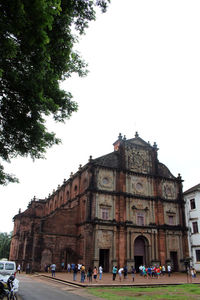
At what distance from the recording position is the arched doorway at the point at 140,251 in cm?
3409

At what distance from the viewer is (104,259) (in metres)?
32.4

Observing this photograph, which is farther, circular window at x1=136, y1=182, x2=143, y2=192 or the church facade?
circular window at x1=136, y1=182, x2=143, y2=192

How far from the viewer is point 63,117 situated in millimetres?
11117

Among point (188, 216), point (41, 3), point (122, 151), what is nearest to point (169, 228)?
point (188, 216)

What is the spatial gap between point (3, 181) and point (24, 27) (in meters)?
9.91

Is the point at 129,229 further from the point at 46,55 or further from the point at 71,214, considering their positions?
the point at 46,55

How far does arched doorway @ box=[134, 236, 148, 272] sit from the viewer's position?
34.1m

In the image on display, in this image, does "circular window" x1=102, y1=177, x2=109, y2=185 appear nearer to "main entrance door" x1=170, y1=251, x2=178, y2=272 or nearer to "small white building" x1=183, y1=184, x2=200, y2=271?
"small white building" x1=183, y1=184, x2=200, y2=271

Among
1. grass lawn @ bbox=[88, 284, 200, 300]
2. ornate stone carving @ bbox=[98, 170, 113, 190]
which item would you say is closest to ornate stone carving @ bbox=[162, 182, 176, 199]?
ornate stone carving @ bbox=[98, 170, 113, 190]

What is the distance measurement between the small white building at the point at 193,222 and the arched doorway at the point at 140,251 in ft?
23.0

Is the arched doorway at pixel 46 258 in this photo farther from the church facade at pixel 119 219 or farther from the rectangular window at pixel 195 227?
the rectangular window at pixel 195 227

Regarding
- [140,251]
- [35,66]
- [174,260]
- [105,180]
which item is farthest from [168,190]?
[35,66]

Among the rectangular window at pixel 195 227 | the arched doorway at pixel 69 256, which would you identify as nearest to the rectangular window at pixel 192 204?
the rectangular window at pixel 195 227

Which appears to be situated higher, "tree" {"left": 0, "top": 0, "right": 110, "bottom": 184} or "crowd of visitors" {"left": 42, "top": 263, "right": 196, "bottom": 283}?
"tree" {"left": 0, "top": 0, "right": 110, "bottom": 184}
